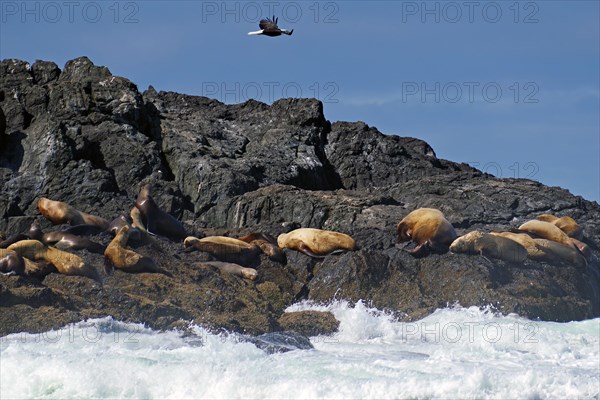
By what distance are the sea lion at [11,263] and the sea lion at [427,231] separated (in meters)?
5.65

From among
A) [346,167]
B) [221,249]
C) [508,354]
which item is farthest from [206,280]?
[346,167]

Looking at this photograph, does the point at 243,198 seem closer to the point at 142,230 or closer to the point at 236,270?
the point at 142,230

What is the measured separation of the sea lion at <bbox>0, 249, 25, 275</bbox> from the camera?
558 inches

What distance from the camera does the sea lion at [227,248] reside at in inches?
653

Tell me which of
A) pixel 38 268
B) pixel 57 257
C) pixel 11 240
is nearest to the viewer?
pixel 38 268

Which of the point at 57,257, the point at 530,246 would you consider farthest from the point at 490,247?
the point at 57,257

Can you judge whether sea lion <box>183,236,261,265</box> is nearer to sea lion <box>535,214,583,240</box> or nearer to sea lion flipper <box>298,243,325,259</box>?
sea lion flipper <box>298,243,325,259</box>

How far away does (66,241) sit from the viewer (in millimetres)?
16000

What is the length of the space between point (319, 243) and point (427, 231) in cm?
162

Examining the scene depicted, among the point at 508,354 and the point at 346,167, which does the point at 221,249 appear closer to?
the point at 508,354

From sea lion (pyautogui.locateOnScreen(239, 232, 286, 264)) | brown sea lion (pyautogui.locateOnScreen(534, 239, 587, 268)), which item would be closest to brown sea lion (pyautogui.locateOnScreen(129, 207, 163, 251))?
sea lion (pyautogui.locateOnScreen(239, 232, 286, 264))

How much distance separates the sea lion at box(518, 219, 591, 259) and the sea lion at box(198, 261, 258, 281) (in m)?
5.12

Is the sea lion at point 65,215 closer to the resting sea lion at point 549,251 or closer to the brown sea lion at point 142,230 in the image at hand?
the brown sea lion at point 142,230

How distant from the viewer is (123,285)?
48.8 feet
